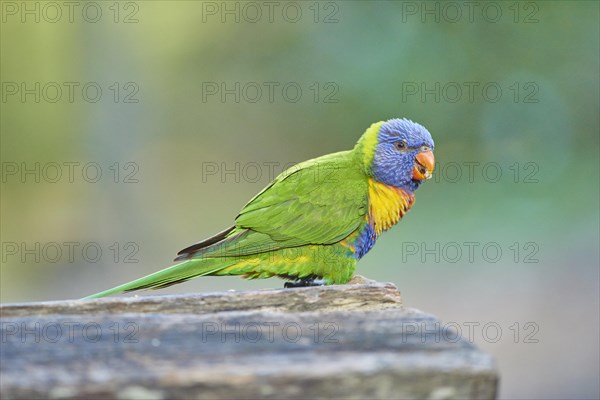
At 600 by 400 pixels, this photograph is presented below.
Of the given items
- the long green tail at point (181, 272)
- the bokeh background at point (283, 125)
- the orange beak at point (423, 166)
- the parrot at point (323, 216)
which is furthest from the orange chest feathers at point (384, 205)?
the bokeh background at point (283, 125)

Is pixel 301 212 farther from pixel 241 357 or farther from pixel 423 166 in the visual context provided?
pixel 241 357

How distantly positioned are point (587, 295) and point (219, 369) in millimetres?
6471

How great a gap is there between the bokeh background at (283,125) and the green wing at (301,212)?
3977 mm

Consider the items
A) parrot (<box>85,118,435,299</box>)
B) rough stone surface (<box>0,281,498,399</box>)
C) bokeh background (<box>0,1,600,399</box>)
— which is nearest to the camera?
rough stone surface (<box>0,281,498,399</box>)

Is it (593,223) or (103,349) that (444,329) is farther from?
(593,223)

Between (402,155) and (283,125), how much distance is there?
722 cm

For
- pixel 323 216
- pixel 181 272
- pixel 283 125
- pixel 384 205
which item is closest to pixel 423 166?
pixel 384 205

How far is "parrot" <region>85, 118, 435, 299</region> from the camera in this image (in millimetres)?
3201

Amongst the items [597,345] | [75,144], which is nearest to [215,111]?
[75,144]

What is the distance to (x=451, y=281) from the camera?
753cm

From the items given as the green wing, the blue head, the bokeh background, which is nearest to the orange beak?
the blue head

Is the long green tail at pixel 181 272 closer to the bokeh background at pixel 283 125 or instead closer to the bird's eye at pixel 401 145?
the bird's eye at pixel 401 145

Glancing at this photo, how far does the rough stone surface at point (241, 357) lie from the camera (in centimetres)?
110

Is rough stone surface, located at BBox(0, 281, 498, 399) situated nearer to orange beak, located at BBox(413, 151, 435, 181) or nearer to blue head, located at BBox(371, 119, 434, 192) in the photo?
blue head, located at BBox(371, 119, 434, 192)
